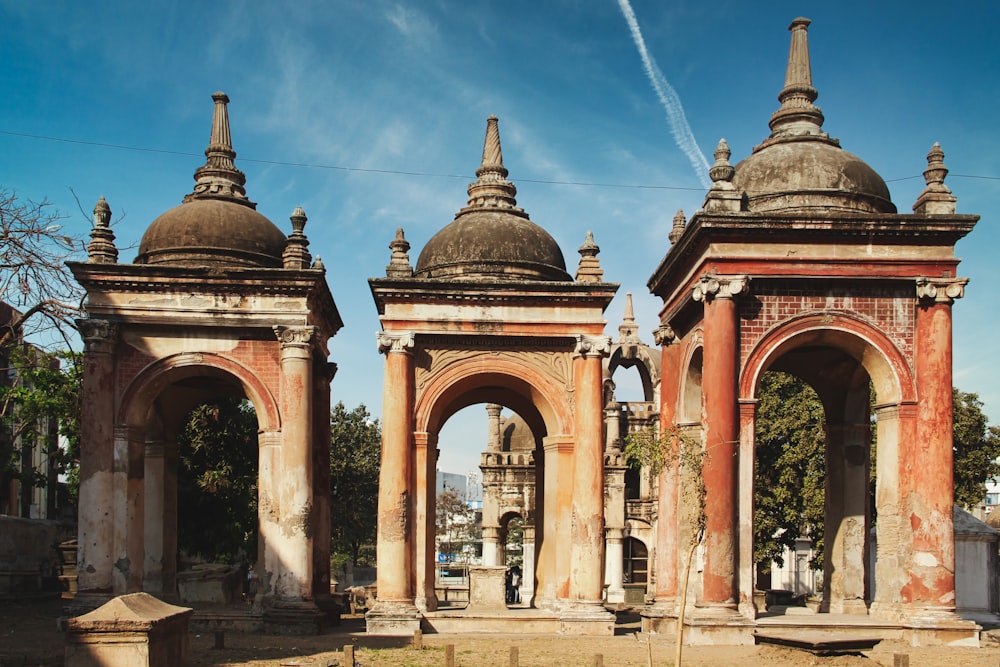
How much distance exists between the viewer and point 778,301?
20922 mm

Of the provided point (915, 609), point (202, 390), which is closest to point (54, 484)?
point (202, 390)

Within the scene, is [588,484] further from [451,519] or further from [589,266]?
[451,519]

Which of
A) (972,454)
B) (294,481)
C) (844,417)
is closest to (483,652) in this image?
(294,481)

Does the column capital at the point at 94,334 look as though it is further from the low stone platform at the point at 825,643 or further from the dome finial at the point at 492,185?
the low stone platform at the point at 825,643

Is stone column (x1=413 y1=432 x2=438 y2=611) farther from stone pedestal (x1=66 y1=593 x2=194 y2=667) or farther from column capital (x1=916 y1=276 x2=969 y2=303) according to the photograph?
column capital (x1=916 y1=276 x2=969 y2=303)

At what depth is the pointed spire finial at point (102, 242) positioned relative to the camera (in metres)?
23.7

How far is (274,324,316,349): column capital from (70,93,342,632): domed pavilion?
0.10ft

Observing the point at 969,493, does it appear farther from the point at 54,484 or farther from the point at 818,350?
the point at 54,484

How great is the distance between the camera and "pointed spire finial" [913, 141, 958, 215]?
2102 cm

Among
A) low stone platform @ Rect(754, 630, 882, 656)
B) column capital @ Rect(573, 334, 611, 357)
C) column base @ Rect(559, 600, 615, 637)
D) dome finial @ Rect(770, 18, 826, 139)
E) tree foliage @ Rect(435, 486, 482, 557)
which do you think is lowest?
tree foliage @ Rect(435, 486, 482, 557)

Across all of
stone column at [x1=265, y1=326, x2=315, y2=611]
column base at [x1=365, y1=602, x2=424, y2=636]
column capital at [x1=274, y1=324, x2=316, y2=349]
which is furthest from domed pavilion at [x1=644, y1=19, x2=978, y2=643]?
column capital at [x1=274, y1=324, x2=316, y2=349]

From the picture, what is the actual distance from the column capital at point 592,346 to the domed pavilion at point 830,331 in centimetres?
201

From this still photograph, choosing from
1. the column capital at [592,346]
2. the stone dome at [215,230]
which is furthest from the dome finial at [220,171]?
the column capital at [592,346]

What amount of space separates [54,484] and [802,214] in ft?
102
